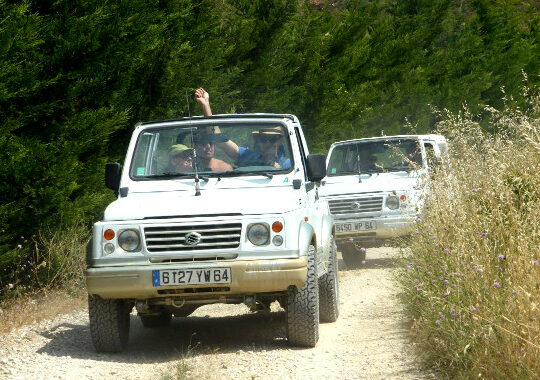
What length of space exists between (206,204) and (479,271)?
252 cm

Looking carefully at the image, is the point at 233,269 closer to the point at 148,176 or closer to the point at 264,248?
the point at 264,248

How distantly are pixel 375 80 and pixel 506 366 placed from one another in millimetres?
19391

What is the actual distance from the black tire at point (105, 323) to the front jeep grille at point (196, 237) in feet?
2.08

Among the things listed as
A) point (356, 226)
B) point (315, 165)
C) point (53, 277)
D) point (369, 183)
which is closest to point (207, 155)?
point (315, 165)

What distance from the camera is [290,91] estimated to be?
19.6m

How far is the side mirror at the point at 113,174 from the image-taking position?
332 inches

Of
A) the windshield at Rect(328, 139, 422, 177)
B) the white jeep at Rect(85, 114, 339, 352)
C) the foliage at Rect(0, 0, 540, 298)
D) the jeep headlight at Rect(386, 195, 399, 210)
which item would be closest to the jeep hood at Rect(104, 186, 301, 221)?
the white jeep at Rect(85, 114, 339, 352)

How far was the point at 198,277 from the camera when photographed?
740 centimetres

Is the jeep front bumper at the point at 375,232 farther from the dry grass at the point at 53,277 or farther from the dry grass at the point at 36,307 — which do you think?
the dry grass at the point at 36,307

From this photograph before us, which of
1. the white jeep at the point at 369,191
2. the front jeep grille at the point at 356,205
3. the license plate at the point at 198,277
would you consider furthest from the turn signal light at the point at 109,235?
the front jeep grille at the point at 356,205

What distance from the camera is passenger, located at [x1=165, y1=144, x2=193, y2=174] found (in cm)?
859

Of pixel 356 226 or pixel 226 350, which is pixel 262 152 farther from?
pixel 356 226

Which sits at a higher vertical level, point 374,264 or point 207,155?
point 207,155

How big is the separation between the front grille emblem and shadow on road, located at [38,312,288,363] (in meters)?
0.83
